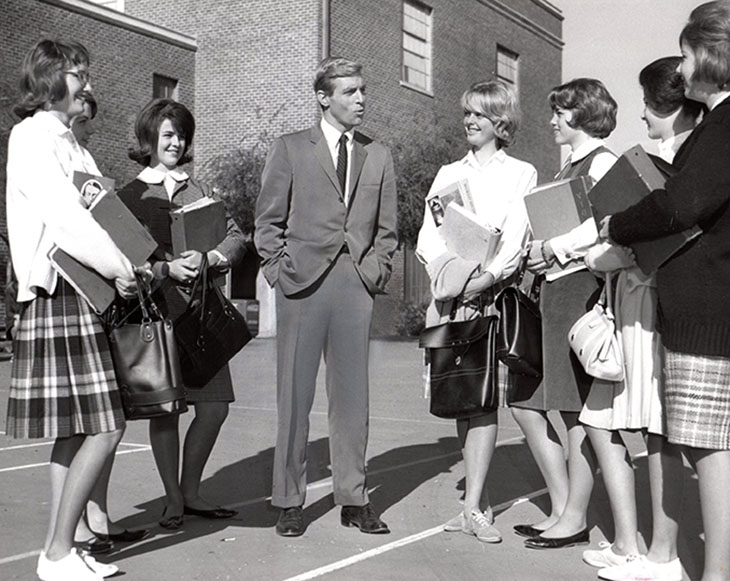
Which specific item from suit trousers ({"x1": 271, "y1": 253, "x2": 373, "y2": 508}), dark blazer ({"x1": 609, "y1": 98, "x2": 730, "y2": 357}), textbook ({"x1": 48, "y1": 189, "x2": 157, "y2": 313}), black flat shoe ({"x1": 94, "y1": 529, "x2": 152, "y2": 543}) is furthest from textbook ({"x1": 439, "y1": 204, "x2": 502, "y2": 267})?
black flat shoe ({"x1": 94, "y1": 529, "x2": 152, "y2": 543})

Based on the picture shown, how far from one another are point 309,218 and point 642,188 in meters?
1.88

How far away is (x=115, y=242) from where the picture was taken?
4.16 meters

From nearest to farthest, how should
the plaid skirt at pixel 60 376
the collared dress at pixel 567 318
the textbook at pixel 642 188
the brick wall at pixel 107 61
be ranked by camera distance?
1. the textbook at pixel 642 188
2. the plaid skirt at pixel 60 376
3. the collared dress at pixel 567 318
4. the brick wall at pixel 107 61

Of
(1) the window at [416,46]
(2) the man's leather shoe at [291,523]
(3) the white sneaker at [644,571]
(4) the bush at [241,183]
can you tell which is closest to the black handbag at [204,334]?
(2) the man's leather shoe at [291,523]

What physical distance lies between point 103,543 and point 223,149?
21662 mm

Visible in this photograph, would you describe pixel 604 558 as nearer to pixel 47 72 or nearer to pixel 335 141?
pixel 335 141

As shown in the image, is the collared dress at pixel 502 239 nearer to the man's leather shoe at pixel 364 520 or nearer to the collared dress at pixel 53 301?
the man's leather shoe at pixel 364 520

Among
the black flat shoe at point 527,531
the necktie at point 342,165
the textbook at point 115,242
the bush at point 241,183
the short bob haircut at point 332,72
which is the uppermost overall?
the bush at point 241,183

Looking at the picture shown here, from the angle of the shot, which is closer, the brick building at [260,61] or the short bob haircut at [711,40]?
the short bob haircut at [711,40]

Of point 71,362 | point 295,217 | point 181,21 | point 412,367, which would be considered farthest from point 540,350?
point 181,21

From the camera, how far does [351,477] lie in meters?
5.23

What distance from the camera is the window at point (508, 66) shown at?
3294 cm

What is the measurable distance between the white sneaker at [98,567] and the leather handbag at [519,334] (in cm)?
201

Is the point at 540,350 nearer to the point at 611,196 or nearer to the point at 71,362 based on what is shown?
the point at 611,196
